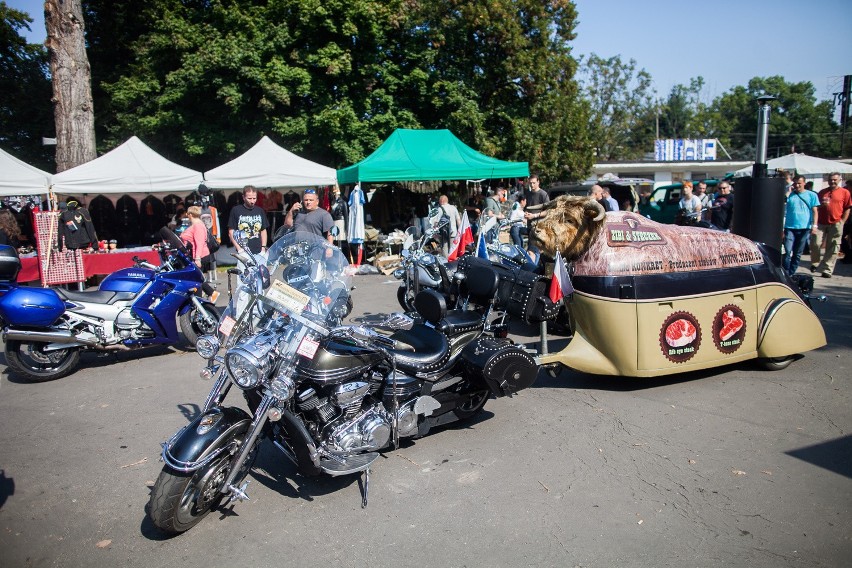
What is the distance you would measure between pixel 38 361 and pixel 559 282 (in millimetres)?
5682

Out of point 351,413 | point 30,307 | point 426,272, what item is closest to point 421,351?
point 351,413

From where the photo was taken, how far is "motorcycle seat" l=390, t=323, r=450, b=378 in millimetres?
4297

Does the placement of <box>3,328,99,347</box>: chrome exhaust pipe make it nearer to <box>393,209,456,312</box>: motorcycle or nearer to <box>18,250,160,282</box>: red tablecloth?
<box>393,209,456,312</box>: motorcycle

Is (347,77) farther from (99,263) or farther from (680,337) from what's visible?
(680,337)

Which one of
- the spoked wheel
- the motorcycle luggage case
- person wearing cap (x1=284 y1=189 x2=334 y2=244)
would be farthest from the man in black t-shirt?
the motorcycle luggage case

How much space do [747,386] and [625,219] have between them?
6.66ft

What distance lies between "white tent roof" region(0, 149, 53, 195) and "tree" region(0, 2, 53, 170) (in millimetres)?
15636

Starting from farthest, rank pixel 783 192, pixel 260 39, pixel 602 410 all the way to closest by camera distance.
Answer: pixel 260 39
pixel 783 192
pixel 602 410

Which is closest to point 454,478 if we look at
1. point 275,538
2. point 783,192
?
point 275,538

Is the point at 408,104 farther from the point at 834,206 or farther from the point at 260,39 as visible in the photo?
the point at 834,206

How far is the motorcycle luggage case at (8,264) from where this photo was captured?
261 inches

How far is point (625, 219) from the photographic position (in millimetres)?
5664

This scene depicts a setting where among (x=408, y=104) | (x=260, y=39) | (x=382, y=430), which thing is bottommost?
(x=382, y=430)

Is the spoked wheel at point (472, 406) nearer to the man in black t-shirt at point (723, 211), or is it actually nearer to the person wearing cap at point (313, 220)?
the person wearing cap at point (313, 220)
